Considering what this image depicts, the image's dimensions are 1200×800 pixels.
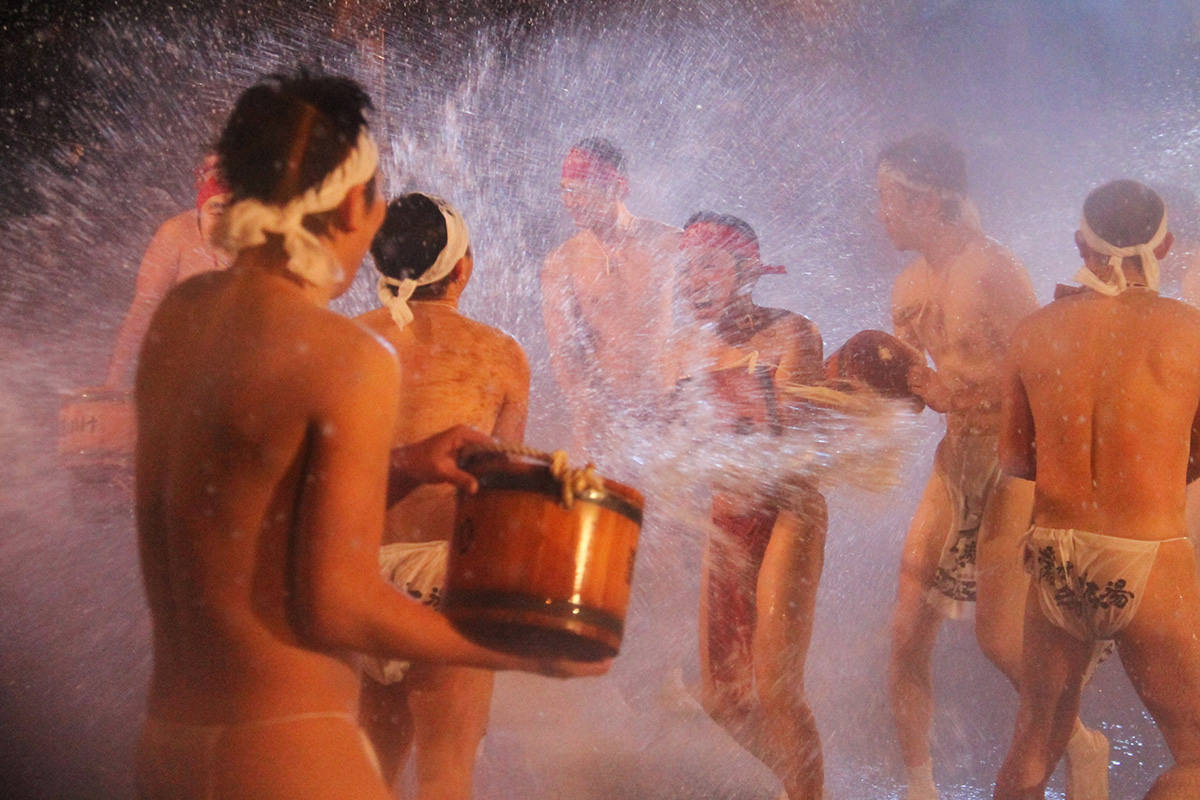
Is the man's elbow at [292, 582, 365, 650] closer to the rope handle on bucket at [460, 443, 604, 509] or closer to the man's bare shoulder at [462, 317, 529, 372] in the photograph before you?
the rope handle on bucket at [460, 443, 604, 509]

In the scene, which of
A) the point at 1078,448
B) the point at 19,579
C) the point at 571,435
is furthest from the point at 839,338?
the point at 19,579

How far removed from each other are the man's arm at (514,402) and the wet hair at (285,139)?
112cm

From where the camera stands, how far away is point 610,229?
4789mm

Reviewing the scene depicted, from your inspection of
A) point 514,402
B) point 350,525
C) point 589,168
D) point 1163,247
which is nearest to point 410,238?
point 514,402

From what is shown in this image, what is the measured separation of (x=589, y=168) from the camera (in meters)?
4.83

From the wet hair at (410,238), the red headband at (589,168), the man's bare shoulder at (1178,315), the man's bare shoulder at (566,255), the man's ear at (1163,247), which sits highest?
the red headband at (589,168)

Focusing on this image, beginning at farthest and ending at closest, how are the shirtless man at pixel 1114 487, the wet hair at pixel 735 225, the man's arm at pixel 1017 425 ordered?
the wet hair at pixel 735 225 < the man's arm at pixel 1017 425 < the shirtless man at pixel 1114 487

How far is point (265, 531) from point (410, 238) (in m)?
1.28

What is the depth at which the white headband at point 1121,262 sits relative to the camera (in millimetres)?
3059

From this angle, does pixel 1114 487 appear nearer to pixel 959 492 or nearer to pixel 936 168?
pixel 959 492

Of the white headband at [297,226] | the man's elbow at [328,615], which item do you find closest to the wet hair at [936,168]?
the white headband at [297,226]

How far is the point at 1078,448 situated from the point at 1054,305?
0.47 m

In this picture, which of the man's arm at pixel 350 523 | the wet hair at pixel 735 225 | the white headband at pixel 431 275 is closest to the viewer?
the man's arm at pixel 350 523

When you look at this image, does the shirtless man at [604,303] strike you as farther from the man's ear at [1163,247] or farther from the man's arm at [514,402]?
the man's ear at [1163,247]
